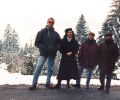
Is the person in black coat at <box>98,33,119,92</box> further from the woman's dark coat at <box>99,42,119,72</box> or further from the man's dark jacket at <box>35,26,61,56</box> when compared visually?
the man's dark jacket at <box>35,26,61,56</box>

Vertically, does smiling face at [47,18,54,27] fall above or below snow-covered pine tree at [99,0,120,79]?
below

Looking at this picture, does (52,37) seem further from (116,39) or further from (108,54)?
(116,39)

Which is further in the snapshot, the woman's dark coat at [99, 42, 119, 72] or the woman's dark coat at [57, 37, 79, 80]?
the woman's dark coat at [99, 42, 119, 72]

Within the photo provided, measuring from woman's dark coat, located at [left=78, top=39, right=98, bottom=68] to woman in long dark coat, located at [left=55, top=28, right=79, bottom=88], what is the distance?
0.81 m

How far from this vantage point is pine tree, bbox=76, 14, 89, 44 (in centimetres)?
9195

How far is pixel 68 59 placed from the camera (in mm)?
16438

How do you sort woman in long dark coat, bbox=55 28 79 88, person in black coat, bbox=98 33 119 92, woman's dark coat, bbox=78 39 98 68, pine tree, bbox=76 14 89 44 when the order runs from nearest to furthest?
woman in long dark coat, bbox=55 28 79 88 → person in black coat, bbox=98 33 119 92 → woman's dark coat, bbox=78 39 98 68 → pine tree, bbox=76 14 89 44

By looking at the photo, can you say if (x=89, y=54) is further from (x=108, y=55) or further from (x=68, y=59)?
(x=68, y=59)

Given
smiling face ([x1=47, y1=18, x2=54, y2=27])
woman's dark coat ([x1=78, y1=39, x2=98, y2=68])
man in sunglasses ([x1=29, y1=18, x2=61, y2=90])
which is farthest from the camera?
woman's dark coat ([x1=78, y1=39, x2=98, y2=68])

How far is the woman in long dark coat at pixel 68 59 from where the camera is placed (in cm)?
1636

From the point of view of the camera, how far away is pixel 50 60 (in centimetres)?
1598

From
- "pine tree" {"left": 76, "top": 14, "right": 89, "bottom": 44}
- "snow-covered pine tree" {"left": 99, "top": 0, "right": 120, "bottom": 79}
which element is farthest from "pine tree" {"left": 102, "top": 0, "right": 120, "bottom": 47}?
"pine tree" {"left": 76, "top": 14, "right": 89, "bottom": 44}

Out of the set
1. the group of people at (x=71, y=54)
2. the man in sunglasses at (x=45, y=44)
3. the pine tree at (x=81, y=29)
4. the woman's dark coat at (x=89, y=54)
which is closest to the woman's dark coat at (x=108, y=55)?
the group of people at (x=71, y=54)

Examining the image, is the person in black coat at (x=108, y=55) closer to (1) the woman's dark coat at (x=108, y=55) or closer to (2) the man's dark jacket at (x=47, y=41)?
(1) the woman's dark coat at (x=108, y=55)
